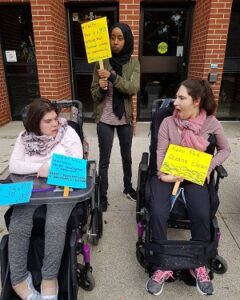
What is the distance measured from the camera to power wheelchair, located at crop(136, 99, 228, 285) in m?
1.70

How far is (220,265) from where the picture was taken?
77.4 inches

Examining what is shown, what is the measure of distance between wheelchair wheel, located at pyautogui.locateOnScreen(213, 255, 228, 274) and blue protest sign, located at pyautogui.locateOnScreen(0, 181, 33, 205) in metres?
1.40

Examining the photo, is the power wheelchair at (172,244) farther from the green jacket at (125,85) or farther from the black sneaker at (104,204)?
the black sneaker at (104,204)

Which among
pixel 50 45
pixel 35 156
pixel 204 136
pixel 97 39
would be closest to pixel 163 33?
pixel 50 45

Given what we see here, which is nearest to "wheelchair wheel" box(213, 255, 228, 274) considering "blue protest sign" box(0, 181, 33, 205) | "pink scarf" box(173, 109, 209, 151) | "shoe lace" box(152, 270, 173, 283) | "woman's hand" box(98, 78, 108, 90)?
"shoe lace" box(152, 270, 173, 283)

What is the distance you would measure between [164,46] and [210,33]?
3.20 feet

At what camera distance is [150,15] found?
4.77 metres

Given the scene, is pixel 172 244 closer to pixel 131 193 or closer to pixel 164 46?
pixel 131 193

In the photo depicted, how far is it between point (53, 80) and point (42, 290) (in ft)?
11.5

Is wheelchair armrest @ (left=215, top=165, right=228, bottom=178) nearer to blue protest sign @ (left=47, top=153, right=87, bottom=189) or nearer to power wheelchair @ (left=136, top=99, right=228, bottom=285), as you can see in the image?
power wheelchair @ (left=136, top=99, right=228, bottom=285)

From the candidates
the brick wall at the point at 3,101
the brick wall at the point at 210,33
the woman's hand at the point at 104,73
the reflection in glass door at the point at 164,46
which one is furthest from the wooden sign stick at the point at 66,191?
the brick wall at the point at 3,101

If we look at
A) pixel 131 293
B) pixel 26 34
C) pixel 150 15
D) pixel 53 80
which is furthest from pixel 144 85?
pixel 131 293

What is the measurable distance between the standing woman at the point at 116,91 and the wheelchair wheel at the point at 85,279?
92cm

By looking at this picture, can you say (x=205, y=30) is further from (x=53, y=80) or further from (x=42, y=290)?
(x=42, y=290)
